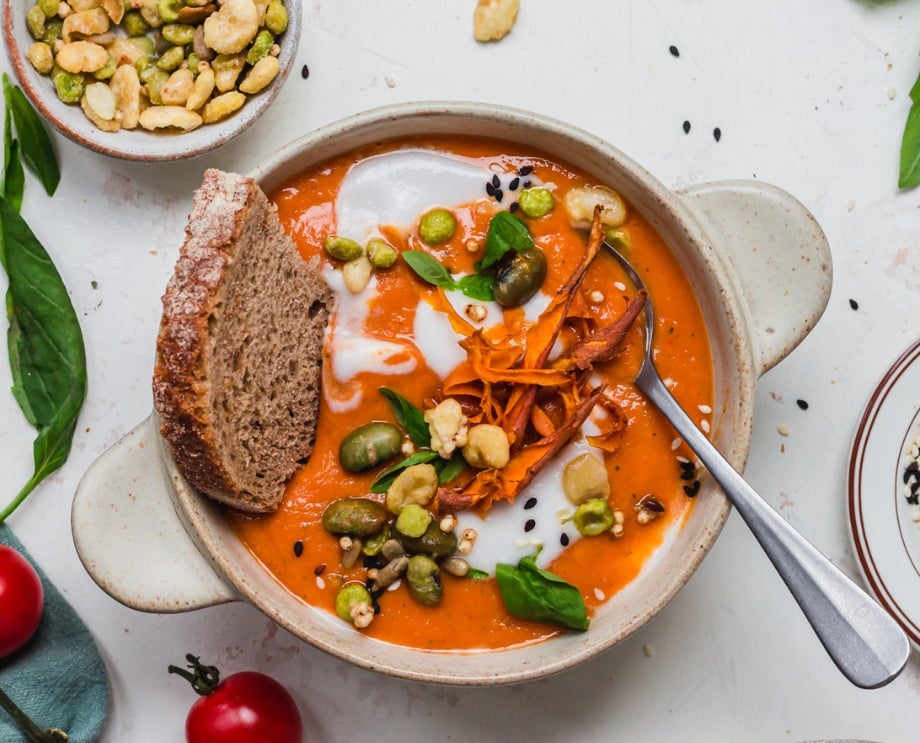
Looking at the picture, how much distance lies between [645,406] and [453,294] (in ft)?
1.84

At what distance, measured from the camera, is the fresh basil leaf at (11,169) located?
119 inches

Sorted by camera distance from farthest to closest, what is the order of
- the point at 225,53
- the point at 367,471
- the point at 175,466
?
the point at 225,53
the point at 367,471
the point at 175,466

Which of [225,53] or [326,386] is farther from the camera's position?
[225,53]

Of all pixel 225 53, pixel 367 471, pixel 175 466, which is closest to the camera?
pixel 175 466

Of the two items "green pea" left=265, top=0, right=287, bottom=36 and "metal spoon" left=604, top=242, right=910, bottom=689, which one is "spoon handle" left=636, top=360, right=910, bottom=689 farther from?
"green pea" left=265, top=0, right=287, bottom=36

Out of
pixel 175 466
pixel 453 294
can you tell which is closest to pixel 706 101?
pixel 453 294

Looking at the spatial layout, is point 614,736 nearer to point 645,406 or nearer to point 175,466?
point 645,406

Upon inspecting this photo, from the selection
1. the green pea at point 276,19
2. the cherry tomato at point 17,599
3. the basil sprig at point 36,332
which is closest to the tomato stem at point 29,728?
the cherry tomato at point 17,599

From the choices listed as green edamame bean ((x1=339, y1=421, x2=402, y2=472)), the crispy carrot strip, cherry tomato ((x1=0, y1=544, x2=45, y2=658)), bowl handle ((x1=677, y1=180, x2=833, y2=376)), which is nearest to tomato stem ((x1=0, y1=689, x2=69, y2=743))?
cherry tomato ((x1=0, y1=544, x2=45, y2=658))

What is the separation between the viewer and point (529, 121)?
104 inches

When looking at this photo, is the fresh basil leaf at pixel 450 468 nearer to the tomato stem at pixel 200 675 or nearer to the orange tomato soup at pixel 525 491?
the orange tomato soup at pixel 525 491

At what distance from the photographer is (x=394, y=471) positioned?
268cm

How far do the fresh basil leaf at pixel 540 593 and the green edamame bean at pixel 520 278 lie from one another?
25.4 inches

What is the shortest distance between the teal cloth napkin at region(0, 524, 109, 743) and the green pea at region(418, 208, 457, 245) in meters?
1.47
